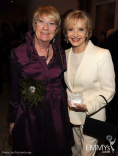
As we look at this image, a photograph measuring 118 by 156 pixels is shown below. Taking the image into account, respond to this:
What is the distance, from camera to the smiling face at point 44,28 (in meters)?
1.37

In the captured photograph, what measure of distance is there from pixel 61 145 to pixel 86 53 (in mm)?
1020

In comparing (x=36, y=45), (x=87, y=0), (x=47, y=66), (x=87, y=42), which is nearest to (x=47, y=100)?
(x=47, y=66)

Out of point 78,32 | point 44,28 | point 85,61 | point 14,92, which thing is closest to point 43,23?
point 44,28

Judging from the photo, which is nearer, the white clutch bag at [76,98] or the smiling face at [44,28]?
the white clutch bag at [76,98]

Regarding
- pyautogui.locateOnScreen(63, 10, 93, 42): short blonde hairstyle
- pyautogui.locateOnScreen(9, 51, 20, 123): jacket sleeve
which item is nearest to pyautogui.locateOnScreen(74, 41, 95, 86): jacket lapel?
pyautogui.locateOnScreen(63, 10, 93, 42): short blonde hairstyle

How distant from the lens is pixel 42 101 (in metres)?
1.40

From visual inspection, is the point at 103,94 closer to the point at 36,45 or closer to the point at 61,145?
the point at 61,145

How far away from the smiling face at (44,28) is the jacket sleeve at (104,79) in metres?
0.56

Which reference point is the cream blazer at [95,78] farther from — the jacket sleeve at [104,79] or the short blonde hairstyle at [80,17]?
the short blonde hairstyle at [80,17]

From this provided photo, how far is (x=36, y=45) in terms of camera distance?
1512 millimetres

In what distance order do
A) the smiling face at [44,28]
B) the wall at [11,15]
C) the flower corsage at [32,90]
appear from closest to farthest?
the flower corsage at [32,90], the smiling face at [44,28], the wall at [11,15]

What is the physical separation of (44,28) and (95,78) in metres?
→ 0.73

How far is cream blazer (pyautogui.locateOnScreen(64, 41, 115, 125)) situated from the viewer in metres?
1.33

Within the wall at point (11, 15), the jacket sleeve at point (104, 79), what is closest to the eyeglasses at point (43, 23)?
the jacket sleeve at point (104, 79)
